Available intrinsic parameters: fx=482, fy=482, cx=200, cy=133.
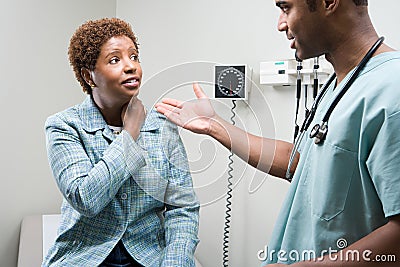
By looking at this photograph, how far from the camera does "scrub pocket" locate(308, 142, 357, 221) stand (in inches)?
33.4

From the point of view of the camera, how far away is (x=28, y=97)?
2.23 m

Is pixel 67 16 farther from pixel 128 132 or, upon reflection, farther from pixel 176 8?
pixel 128 132

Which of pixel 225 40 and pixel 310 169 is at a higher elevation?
pixel 225 40

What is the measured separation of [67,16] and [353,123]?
193cm

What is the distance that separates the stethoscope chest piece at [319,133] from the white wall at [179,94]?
1010mm

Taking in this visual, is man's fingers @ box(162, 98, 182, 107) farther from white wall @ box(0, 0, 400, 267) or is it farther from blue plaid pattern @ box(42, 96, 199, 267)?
white wall @ box(0, 0, 400, 267)

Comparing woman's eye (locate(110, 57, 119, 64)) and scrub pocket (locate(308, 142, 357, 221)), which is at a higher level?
woman's eye (locate(110, 57, 119, 64))

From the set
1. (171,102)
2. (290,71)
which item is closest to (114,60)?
(171,102)

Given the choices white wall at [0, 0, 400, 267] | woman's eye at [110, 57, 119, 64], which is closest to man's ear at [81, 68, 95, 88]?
woman's eye at [110, 57, 119, 64]

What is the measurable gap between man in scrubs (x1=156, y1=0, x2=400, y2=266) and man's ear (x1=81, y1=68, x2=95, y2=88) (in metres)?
0.81

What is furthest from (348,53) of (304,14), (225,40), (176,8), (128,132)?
(176,8)

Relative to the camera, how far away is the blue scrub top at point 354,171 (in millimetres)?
782

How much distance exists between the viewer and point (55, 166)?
4.94 feet

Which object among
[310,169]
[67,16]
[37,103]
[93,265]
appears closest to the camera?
[310,169]
